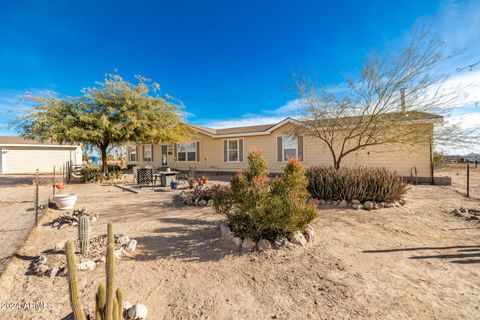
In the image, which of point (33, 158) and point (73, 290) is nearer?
point (73, 290)

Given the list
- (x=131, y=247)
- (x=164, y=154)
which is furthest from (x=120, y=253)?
(x=164, y=154)

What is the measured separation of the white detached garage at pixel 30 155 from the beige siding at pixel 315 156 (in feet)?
37.5

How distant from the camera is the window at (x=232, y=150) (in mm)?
17688

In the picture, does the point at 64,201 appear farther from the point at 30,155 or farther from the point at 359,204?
the point at 30,155

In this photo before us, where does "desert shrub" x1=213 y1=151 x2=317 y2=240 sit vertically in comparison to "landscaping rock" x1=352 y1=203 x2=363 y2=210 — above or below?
above

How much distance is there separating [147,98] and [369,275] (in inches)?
555

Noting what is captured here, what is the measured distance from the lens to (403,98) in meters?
7.95

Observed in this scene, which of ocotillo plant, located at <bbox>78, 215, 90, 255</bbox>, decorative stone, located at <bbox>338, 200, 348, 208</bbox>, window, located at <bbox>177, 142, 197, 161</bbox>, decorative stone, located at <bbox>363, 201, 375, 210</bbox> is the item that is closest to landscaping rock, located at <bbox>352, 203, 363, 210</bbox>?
decorative stone, located at <bbox>363, 201, 375, 210</bbox>

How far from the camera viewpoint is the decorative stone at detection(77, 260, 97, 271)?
3.26 m

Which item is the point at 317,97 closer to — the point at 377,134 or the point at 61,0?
the point at 377,134

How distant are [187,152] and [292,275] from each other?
17919 millimetres

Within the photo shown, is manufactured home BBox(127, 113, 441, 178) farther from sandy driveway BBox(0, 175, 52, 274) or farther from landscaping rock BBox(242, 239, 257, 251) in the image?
sandy driveway BBox(0, 175, 52, 274)

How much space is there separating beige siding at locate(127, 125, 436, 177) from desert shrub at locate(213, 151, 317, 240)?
6.93 m

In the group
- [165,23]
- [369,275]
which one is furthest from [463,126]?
[165,23]
